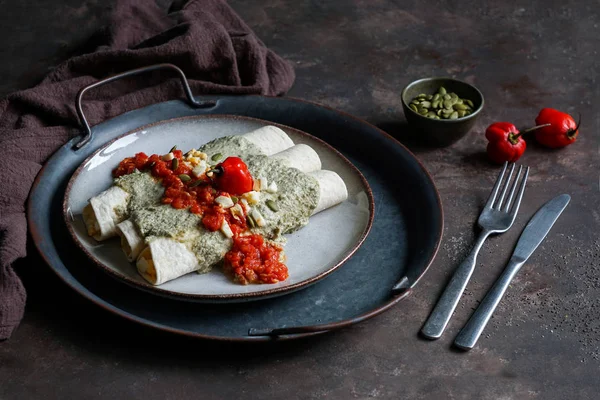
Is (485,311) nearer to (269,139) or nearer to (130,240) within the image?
(269,139)

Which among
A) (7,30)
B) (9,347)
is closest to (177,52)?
(7,30)

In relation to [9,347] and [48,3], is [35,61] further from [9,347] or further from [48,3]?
[9,347]

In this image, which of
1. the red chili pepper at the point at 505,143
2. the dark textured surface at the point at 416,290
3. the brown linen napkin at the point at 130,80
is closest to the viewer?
the dark textured surface at the point at 416,290

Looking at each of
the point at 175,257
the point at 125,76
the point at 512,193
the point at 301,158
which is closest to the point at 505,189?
the point at 512,193

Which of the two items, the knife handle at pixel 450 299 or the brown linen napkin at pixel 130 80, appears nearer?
the knife handle at pixel 450 299

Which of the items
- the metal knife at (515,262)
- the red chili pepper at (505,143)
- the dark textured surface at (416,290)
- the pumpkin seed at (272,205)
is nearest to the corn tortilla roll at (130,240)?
the dark textured surface at (416,290)

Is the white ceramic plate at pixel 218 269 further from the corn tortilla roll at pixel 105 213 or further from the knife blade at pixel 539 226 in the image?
the knife blade at pixel 539 226
